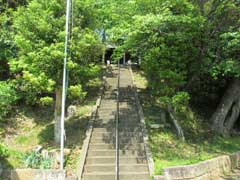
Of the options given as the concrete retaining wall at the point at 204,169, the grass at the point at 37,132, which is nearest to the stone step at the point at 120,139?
the grass at the point at 37,132

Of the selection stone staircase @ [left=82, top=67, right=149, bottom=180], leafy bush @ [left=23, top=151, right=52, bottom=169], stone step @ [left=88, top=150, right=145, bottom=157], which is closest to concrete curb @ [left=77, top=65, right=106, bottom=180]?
stone staircase @ [left=82, top=67, right=149, bottom=180]

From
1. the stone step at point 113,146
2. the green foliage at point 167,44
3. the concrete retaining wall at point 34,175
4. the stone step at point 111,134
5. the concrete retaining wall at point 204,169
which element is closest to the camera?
the concrete retaining wall at point 34,175

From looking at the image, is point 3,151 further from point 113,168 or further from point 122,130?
point 122,130

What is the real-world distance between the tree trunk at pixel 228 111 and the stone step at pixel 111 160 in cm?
508

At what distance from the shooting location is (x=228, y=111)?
1476 centimetres

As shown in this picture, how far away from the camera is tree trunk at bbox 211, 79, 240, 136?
14.5 meters

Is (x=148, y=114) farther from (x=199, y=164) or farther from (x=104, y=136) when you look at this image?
(x=199, y=164)

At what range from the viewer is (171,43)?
1221 cm

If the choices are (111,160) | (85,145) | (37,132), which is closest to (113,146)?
(111,160)

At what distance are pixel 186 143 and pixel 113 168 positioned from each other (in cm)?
322

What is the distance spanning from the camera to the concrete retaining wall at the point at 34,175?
9406 mm

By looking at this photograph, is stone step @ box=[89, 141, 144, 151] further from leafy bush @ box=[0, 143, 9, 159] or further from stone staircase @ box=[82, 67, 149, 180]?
leafy bush @ box=[0, 143, 9, 159]

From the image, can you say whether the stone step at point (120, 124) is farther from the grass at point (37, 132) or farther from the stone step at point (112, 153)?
→ the stone step at point (112, 153)

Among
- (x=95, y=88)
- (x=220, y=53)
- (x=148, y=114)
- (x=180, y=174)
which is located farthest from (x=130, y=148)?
(x=95, y=88)
